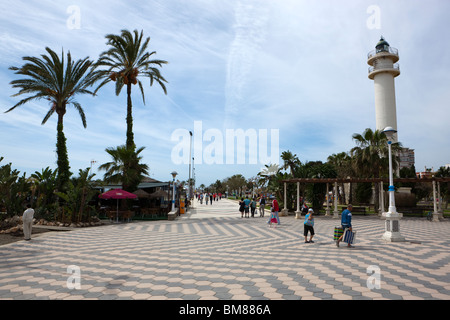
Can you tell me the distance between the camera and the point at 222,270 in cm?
642

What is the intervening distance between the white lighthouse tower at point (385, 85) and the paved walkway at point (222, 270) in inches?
1459

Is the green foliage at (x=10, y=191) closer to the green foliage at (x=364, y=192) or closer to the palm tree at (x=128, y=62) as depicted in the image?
the palm tree at (x=128, y=62)

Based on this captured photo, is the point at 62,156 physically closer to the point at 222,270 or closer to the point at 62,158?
the point at 62,158

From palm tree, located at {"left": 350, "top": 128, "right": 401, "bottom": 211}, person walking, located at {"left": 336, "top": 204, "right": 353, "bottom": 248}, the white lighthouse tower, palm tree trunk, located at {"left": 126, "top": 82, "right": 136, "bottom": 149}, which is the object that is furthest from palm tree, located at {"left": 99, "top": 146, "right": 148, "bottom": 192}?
the white lighthouse tower

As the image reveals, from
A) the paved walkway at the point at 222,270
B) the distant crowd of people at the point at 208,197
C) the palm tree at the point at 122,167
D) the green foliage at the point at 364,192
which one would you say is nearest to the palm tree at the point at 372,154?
the green foliage at the point at 364,192

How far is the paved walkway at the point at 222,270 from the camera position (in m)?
4.87

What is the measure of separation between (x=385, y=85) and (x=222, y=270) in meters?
46.1

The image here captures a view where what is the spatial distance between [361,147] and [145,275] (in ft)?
82.6

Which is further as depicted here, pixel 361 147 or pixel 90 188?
pixel 361 147

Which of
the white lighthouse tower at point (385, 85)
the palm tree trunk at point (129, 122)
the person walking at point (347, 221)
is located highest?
the white lighthouse tower at point (385, 85)

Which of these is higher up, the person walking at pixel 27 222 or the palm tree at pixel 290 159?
the palm tree at pixel 290 159

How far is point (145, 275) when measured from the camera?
5961 millimetres
